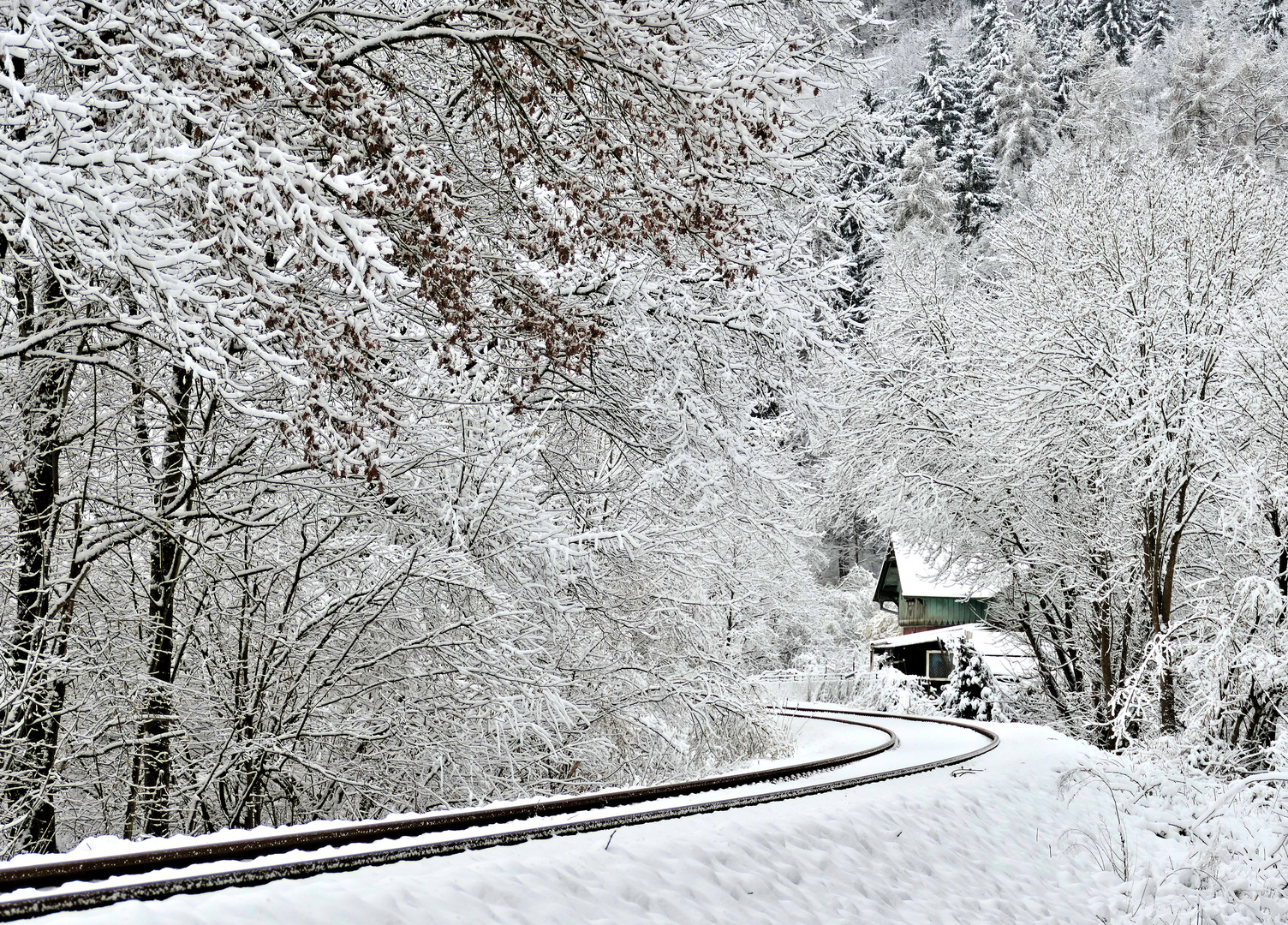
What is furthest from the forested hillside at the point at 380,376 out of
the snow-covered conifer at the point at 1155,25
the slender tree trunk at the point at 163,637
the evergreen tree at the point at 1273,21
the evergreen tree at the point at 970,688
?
the snow-covered conifer at the point at 1155,25

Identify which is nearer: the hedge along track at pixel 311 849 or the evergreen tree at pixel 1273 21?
the hedge along track at pixel 311 849

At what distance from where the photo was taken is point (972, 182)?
57125 mm

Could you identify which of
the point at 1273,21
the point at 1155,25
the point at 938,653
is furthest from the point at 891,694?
the point at 1155,25

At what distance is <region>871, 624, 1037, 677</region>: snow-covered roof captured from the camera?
32094mm

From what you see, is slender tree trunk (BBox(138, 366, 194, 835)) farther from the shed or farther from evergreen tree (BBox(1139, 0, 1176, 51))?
evergreen tree (BBox(1139, 0, 1176, 51))

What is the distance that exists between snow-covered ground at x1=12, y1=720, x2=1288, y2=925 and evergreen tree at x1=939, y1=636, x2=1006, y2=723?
Result: 14.9m

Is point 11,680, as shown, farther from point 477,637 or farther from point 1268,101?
point 1268,101

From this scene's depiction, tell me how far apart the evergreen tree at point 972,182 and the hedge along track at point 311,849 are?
50.6 meters

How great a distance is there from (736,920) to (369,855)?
2.44 meters

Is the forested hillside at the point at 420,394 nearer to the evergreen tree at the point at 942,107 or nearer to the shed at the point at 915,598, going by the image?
the shed at the point at 915,598

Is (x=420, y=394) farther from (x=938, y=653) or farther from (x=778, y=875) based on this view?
(x=938, y=653)

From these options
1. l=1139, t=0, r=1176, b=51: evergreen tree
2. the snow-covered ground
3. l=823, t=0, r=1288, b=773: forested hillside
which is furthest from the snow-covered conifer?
the snow-covered ground

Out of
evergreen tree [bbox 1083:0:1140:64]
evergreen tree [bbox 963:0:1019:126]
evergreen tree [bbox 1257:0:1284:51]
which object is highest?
evergreen tree [bbox 1083:0:1140:64]

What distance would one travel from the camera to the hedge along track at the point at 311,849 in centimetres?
461
